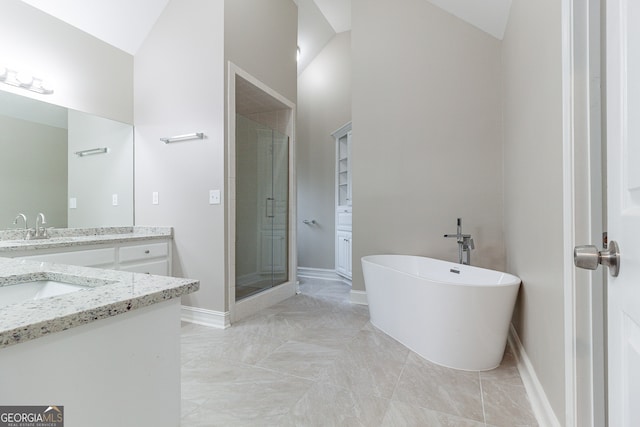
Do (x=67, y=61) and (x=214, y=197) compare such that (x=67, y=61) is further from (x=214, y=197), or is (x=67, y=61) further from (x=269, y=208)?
(x=269, y=208)

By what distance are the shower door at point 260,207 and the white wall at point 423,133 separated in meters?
0.86

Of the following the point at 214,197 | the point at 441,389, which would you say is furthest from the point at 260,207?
the point at 441,389

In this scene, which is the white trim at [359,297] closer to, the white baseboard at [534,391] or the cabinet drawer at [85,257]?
the white baseboard at [534,391]

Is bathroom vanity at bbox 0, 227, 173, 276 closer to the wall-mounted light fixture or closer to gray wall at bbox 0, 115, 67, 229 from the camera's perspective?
gray wall at bbox 0, 115, 67, 229

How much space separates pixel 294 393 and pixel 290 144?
2.68 metres

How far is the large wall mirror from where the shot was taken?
241cm

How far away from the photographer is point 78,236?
2758 mm

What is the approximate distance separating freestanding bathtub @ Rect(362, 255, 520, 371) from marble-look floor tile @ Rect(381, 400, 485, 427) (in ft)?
1.76

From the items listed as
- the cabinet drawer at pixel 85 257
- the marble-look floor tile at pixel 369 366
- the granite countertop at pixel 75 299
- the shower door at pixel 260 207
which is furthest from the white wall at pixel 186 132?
the granite countertop at pixel 75 299

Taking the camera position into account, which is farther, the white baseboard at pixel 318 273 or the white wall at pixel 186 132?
the white baseboard at pixel 318 273

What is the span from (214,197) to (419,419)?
2.17 metres

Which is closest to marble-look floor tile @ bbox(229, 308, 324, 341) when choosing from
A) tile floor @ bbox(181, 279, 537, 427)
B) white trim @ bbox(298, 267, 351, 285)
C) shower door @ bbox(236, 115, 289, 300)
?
tile floor @ bbox(181, 279, 537, 427)

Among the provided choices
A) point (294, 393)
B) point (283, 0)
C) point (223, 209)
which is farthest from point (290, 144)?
point (294, 393)
